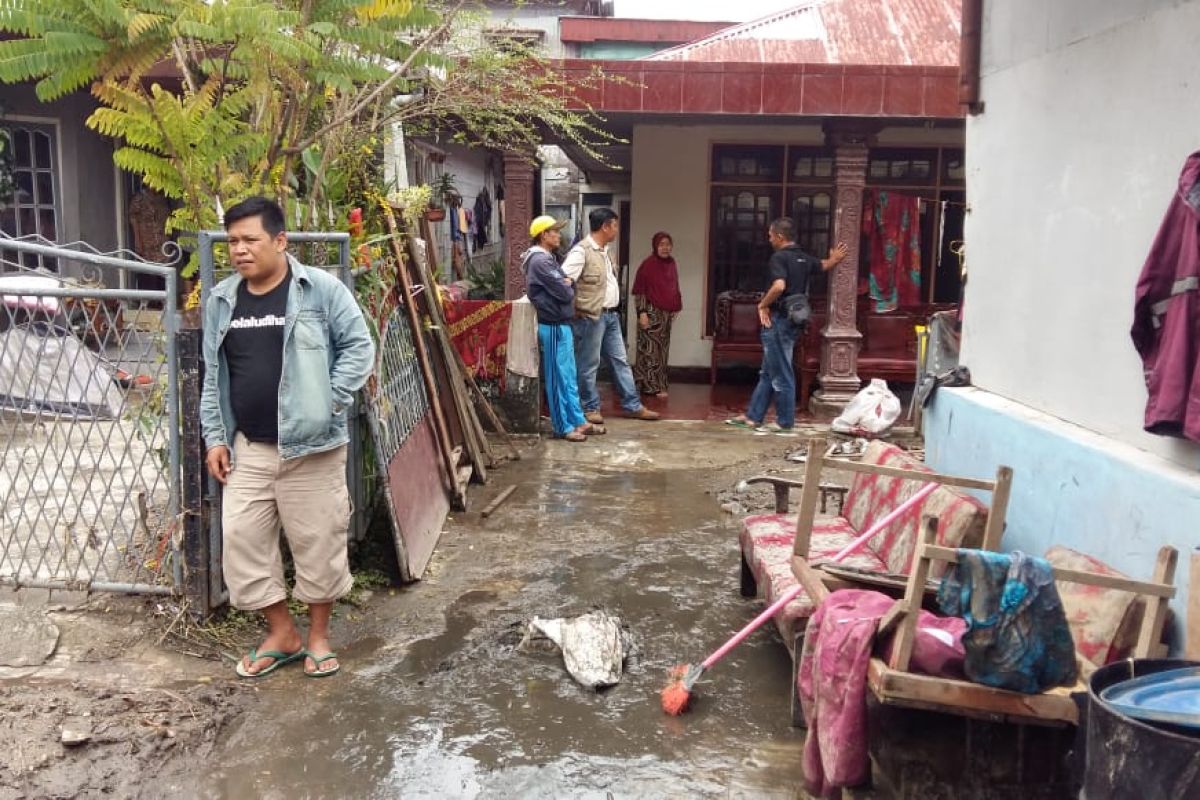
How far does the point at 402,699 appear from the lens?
3854mm

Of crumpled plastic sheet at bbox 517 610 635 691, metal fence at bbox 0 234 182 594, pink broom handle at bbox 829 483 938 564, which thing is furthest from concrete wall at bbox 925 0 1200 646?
metal fence at bbox 0 234 182 594

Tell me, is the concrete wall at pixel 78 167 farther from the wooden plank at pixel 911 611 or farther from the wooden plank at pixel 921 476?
the wooden plank at pixel 911 611

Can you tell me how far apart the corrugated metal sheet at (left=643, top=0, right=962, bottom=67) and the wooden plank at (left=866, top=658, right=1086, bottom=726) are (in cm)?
768

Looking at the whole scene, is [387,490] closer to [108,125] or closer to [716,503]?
[108,125]

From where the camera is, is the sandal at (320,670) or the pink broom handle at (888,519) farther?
the sandal at (320,670)

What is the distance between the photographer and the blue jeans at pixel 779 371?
8.84m

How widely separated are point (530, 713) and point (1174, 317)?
8.67 ft

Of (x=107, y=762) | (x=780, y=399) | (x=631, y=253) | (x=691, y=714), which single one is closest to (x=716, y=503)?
(x=780, y=399)

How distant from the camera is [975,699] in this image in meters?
2.76

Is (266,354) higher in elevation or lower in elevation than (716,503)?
higher

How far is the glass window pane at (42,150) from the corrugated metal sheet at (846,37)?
22.0 feet

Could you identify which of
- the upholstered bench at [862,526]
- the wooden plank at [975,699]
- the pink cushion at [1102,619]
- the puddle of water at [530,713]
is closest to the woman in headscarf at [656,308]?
the puddle of water at [530,713]

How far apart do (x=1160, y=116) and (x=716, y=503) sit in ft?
12.8

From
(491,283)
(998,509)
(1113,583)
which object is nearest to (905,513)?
(998,509)
